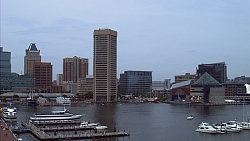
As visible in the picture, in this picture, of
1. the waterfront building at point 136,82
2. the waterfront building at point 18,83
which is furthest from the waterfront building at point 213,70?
the waterfront building at point 18,83

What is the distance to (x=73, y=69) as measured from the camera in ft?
509

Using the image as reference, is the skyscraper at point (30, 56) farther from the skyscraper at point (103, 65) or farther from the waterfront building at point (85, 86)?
the skyscraper at point (103, 65)

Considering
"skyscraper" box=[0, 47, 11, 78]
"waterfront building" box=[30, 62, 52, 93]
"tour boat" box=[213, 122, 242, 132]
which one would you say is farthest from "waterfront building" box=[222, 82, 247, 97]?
"tour boat" box=[213, 122, 242, 132]

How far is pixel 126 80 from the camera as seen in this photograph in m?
138

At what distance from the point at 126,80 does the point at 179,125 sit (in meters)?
99.7

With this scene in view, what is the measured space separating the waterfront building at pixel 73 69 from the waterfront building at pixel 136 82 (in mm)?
24648

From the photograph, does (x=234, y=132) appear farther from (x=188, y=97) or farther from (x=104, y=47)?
(x=104, y=47)

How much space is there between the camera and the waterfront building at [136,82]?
13675 cm

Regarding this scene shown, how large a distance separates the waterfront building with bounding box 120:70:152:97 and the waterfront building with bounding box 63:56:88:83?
80.9 feet

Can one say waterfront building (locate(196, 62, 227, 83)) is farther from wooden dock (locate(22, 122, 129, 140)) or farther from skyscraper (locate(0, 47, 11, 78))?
wooden dock (locate(22, 122, 129, 140))

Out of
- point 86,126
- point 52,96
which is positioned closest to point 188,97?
point 52,96

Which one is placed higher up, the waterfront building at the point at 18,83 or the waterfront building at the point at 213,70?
the waterfront building at the point at 213,70

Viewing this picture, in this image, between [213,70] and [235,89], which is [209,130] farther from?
[213,70]

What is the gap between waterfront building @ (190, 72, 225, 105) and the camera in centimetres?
8375
